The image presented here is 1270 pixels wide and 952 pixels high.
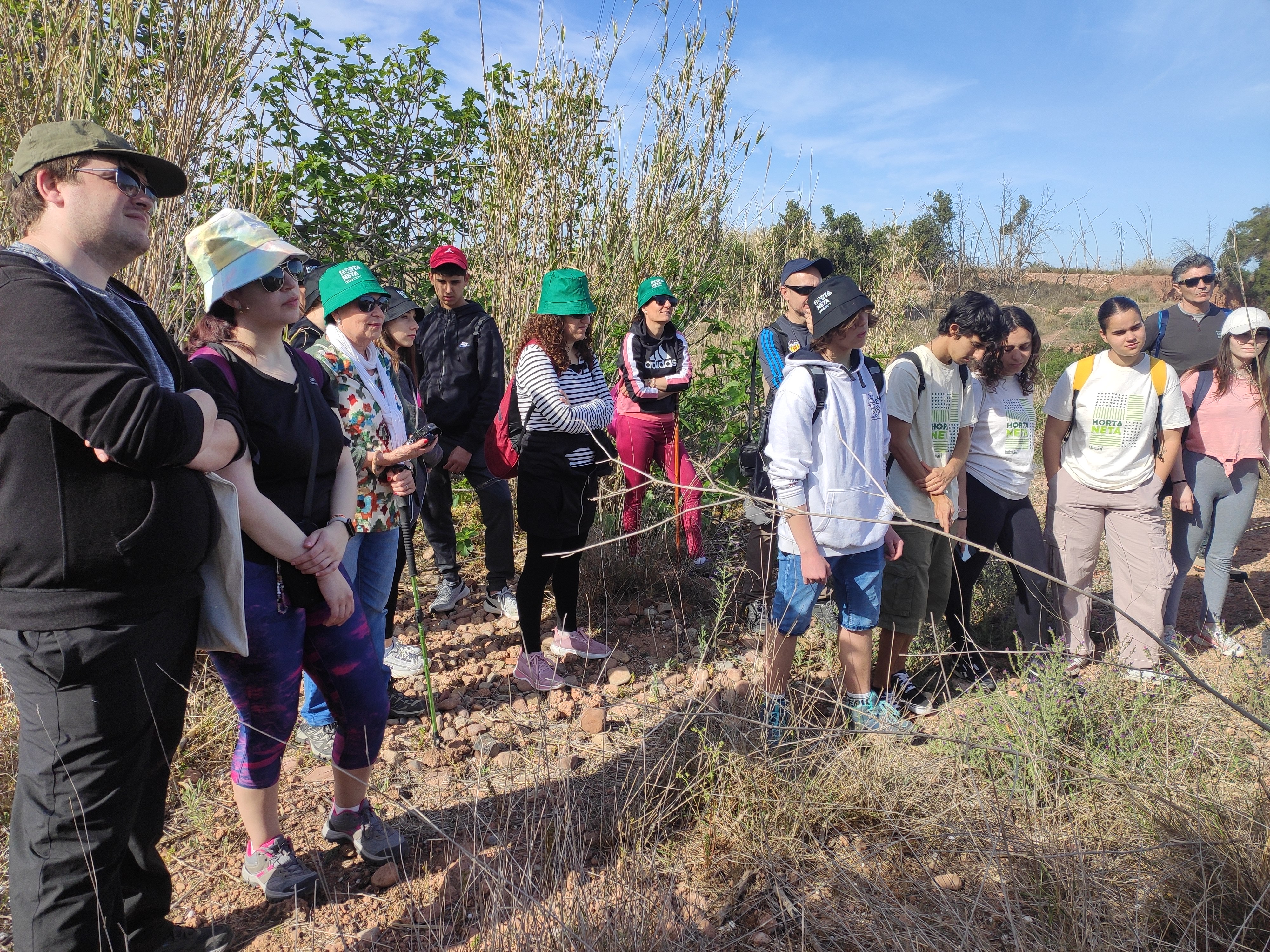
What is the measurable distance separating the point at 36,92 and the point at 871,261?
35.9ft

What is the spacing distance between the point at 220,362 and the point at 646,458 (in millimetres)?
3091

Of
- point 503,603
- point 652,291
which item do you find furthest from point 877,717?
point 652,291

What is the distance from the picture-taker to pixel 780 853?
7.44ft

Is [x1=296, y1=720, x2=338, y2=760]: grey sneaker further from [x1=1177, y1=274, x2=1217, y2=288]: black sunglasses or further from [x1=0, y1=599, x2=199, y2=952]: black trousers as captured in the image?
[x1=1177, y1=274, x2=1217, y2=288]: black sunglasses

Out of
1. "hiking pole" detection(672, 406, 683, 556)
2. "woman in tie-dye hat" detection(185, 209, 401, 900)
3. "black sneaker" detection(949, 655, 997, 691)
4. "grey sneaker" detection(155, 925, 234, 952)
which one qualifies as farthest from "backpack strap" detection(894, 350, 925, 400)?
"grey sneaker" detection(155, 925, 234, 952)

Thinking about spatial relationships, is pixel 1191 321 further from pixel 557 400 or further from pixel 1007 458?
pixel 557 400


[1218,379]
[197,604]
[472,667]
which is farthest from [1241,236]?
[472,667]

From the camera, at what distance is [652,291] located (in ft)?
15.7

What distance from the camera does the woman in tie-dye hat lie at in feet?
6.48

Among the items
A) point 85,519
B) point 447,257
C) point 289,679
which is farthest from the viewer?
point 447,257

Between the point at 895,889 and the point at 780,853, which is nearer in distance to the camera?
the point at 895,889

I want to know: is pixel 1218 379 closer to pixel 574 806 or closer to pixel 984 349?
pixel 984 349

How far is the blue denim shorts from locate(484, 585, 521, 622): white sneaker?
1.83 meters

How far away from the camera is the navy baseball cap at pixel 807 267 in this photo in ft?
14.6
